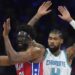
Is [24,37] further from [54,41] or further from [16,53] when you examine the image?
[54,41]

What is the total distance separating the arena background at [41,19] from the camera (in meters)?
7.11

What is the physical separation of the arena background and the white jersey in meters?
1.56

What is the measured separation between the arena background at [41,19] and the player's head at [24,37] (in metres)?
1.80

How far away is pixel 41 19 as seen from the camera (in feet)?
23.7

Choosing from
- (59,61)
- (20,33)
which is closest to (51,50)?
(59,61)

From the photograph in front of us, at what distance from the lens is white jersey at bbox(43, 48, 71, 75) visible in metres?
5.38

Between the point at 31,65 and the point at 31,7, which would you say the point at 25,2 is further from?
the point at 31,65

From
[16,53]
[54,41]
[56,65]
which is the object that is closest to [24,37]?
[16,53]

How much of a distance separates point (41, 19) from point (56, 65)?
1956mm

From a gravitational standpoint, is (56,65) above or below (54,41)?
below

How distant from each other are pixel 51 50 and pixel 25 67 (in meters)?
0.51

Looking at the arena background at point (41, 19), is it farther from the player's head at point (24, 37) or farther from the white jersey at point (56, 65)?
the player's head at point (24, 37)

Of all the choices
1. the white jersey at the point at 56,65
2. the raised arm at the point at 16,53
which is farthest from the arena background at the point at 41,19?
the raised arm at the point at 16,53

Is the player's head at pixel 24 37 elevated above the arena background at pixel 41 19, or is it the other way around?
the arena background at pixel 41 19
